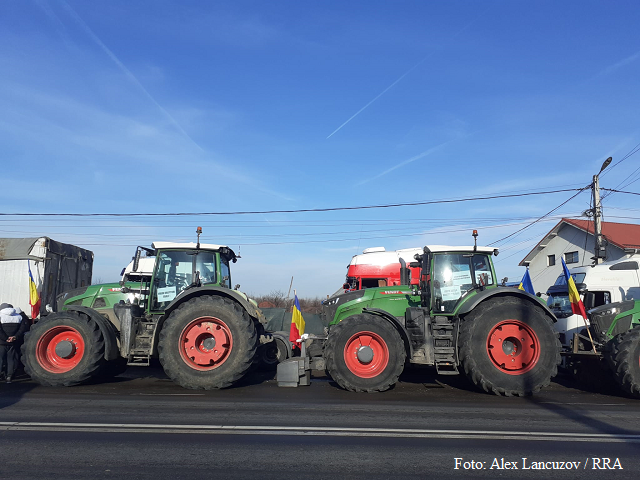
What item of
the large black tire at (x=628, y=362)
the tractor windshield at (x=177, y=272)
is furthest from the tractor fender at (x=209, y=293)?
the large black tire at (x=628, y=362)

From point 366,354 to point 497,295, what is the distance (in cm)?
252

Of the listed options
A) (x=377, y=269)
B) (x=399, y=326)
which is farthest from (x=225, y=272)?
(x=377, y=269)

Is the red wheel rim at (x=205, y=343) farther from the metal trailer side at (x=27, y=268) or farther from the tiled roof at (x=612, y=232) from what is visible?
the tiled roof at (x=612, y=232)

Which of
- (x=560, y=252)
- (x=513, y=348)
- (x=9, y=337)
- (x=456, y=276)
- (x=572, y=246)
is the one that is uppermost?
(x=572, y=246)

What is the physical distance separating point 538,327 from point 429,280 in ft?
6.52

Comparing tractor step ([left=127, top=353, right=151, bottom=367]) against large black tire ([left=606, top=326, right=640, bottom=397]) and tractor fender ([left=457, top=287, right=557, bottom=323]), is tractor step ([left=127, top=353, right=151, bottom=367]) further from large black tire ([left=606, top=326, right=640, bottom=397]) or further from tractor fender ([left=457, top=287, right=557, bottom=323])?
large black tire ([left=606, top=326, right=640, bottom=397])

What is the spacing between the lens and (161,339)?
808cm

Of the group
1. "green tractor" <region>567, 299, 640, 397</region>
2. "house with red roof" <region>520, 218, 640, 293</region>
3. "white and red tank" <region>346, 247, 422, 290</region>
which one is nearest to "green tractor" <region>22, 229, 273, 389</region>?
"green tractor" <region>567, 299, 640, 397</region>

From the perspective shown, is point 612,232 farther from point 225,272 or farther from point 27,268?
point 27,268

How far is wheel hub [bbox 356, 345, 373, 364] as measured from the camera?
26.5 ft

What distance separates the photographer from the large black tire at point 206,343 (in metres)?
8.05

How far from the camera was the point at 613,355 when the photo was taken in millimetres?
7906

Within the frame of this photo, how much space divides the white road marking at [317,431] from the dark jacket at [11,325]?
400cm

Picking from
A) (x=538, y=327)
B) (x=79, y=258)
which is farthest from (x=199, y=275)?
(x=79, y=258)
